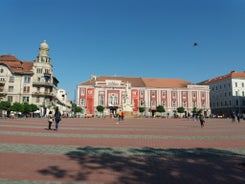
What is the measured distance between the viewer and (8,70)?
5603cm

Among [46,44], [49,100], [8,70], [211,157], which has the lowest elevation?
[211,157]

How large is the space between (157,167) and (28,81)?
5739 cm

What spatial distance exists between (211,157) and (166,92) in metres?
69.8

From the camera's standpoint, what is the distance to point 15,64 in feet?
192

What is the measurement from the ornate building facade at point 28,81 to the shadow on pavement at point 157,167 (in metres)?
52.7

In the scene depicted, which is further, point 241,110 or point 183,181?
point 241,110

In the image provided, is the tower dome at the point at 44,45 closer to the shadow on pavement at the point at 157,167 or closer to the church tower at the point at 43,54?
the church tower at the point at 43,54

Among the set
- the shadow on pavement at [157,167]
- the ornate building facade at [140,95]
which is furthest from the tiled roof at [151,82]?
Answer: the shadow on pavement at [157,167]

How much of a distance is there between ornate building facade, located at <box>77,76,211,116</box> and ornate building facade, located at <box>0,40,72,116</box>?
14067 millimetres

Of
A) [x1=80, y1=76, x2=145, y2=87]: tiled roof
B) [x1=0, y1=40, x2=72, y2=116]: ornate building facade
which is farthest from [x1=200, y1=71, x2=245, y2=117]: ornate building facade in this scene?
[x1=0, y1=40, x2=72, y2=116]: ornate building facade

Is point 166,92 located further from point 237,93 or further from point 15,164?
point 15,164

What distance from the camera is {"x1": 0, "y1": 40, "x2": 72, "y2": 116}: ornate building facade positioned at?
55.6 meters

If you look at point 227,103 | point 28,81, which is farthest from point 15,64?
point 227,103

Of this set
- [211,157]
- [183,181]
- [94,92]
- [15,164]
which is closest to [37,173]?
[15,164]
